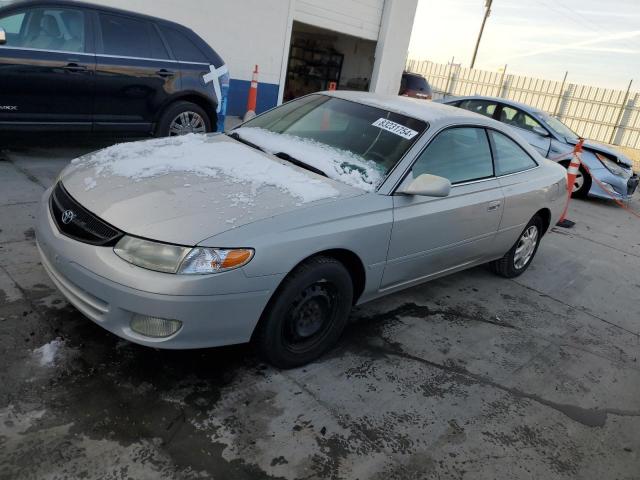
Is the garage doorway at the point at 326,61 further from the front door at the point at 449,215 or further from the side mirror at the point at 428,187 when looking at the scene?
the side mirror at the point at 428,187

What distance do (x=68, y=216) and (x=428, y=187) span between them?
203 cm

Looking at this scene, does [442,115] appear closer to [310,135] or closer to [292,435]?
[310,135]

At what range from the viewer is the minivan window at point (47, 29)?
5.28m

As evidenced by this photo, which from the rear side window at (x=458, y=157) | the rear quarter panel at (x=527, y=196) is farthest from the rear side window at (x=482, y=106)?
the rear side window at (x=458, y=157)

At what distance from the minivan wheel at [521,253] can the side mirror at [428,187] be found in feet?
6.40

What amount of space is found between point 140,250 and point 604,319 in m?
4.03

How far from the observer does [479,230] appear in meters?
4.11

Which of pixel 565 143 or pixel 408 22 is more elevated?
pixel 408 22

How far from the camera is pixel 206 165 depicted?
3.22m

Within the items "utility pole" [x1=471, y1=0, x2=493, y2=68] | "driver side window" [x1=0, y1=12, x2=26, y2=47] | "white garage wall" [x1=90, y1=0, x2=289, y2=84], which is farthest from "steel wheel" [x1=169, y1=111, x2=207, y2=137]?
"utility pole" [x1=471, y1=0, x2=493, y2=68]

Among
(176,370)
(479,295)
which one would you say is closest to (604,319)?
(479,295)

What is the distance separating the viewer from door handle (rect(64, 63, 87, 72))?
558 cm

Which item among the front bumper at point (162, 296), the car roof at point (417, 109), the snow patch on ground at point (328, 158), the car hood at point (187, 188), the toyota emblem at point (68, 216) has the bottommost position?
the front bumper at point (162, 296)

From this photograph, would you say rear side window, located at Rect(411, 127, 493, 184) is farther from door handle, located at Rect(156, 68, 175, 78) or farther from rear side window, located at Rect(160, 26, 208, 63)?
rear side window, located at Rect(160, 26, 208, 63)
